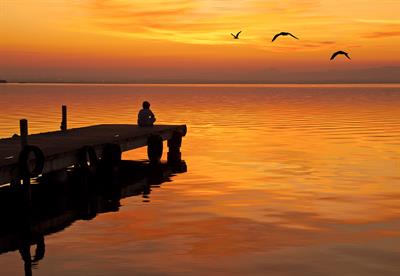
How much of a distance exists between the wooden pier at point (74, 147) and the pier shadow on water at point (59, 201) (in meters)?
0.69

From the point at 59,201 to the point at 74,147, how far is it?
7.54 feet

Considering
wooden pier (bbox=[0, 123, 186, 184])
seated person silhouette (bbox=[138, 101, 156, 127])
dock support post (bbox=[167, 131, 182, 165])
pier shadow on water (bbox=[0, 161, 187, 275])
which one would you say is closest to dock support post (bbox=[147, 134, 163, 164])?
wooden pier (bbox=[0, 123, 186, 184])

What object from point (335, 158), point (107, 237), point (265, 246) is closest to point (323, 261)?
point (265, 246)

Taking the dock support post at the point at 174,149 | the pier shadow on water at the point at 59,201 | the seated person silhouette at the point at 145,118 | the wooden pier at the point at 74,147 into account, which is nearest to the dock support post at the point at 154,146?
the wooden pier at the point at 74,147

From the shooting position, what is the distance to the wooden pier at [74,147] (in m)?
19.4

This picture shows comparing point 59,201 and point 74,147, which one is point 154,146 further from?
point 59,201

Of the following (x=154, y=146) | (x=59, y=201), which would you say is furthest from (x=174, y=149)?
(x=59, y=201)

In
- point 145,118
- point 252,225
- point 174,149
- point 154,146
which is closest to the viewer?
point 252,225

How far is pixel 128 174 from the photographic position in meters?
28.9

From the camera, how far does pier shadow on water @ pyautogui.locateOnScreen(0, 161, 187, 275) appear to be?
16.4m

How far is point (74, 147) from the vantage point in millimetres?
23578

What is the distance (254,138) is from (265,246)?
3046 centimetres

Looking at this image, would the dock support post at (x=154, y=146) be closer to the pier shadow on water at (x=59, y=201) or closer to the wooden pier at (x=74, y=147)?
the wooden pier at (x=74, y=147)

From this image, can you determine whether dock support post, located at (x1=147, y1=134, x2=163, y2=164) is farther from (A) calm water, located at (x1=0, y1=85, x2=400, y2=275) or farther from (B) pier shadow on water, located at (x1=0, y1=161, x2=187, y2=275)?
(A) calm water, located at (x1=0, y1=85, x2=400, y2=275)
